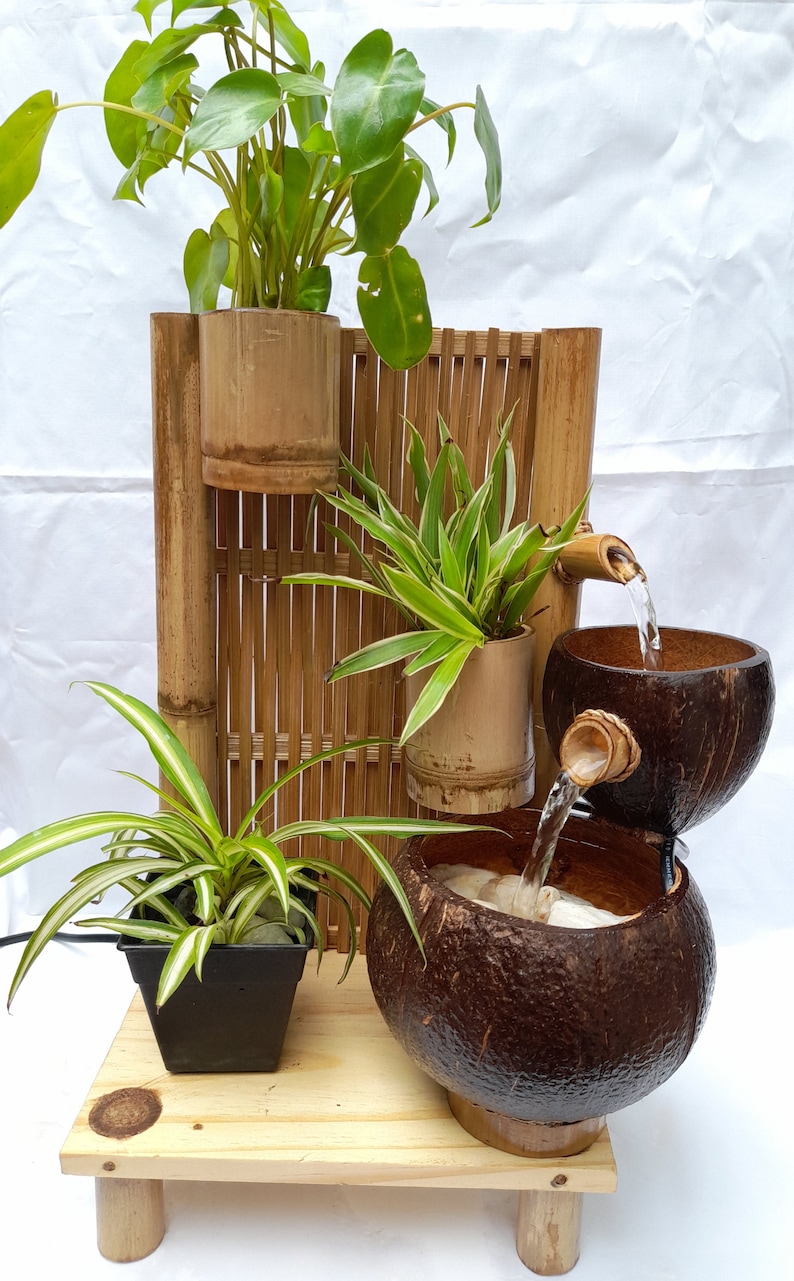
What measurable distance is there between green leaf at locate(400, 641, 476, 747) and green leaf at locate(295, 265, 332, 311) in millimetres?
441

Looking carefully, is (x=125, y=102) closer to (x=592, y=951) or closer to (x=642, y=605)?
(x=642, y=605)

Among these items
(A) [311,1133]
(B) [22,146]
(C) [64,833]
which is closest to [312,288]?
(B) [22,146]

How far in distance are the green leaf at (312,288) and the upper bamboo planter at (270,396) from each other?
0.05 m

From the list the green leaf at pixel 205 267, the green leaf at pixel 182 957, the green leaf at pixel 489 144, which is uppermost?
the green leaf at pixel 489 144

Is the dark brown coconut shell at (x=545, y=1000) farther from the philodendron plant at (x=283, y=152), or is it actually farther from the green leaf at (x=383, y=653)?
the philodendron plant at (x=283, y=152)

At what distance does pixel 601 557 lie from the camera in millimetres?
1141

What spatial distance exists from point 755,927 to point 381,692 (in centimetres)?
86

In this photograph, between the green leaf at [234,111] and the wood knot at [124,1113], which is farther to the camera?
the wood knot at [124,1113]

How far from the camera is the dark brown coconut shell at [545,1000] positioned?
0.93m

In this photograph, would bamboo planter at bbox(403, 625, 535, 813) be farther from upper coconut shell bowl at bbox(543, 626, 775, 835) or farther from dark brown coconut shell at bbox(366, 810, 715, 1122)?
dark brown coconut shell at bbox(366, 810, 715, 1122)

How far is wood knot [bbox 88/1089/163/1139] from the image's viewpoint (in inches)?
41.9

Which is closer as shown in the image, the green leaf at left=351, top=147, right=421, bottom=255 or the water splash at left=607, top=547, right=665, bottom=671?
the green leaf at left=351, top=147, right=421, bottom=255

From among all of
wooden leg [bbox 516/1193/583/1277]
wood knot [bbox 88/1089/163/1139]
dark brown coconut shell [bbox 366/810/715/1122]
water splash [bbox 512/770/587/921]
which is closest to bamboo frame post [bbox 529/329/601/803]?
water splash [bbox 512/770/587/921]

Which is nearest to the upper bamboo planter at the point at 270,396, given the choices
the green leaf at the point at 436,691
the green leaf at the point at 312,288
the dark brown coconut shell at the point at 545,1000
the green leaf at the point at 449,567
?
the green leaf at the point at 312,288
